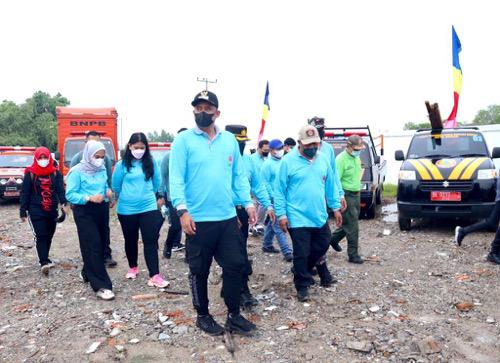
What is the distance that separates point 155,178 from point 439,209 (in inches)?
198

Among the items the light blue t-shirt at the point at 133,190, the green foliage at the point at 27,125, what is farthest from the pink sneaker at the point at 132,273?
the green foliage at the point at 27,125

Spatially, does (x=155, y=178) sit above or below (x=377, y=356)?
above

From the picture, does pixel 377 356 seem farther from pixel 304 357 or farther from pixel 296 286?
pixel 296 286

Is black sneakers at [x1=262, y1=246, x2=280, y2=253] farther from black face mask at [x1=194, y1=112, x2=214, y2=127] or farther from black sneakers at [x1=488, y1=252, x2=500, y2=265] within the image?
black face mask at [x1=194, y1=112, x2=214, y2=127]

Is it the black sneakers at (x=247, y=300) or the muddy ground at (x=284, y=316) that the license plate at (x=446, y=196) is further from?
the black sneakers at (x=247, y=300)

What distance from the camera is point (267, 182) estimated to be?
6.72 metres

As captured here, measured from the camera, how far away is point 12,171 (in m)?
14.2

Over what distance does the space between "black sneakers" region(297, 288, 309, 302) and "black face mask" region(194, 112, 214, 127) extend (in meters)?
2.09

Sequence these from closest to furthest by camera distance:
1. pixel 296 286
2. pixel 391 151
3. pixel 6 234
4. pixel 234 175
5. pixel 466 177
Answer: pixel 234 175 → pixel 296 286 → pixel 466 177 → pixel 6 234 → pixel 391 151

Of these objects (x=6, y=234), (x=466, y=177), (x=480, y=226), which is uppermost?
(x=466, y=177)

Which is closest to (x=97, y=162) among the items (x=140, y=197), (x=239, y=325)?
(x=140, y=197)

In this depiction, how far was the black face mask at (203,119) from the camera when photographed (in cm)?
369

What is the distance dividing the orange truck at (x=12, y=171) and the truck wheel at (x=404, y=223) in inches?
427

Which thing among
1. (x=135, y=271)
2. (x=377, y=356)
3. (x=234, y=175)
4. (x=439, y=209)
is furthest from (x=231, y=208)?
(x=439, y=209)
